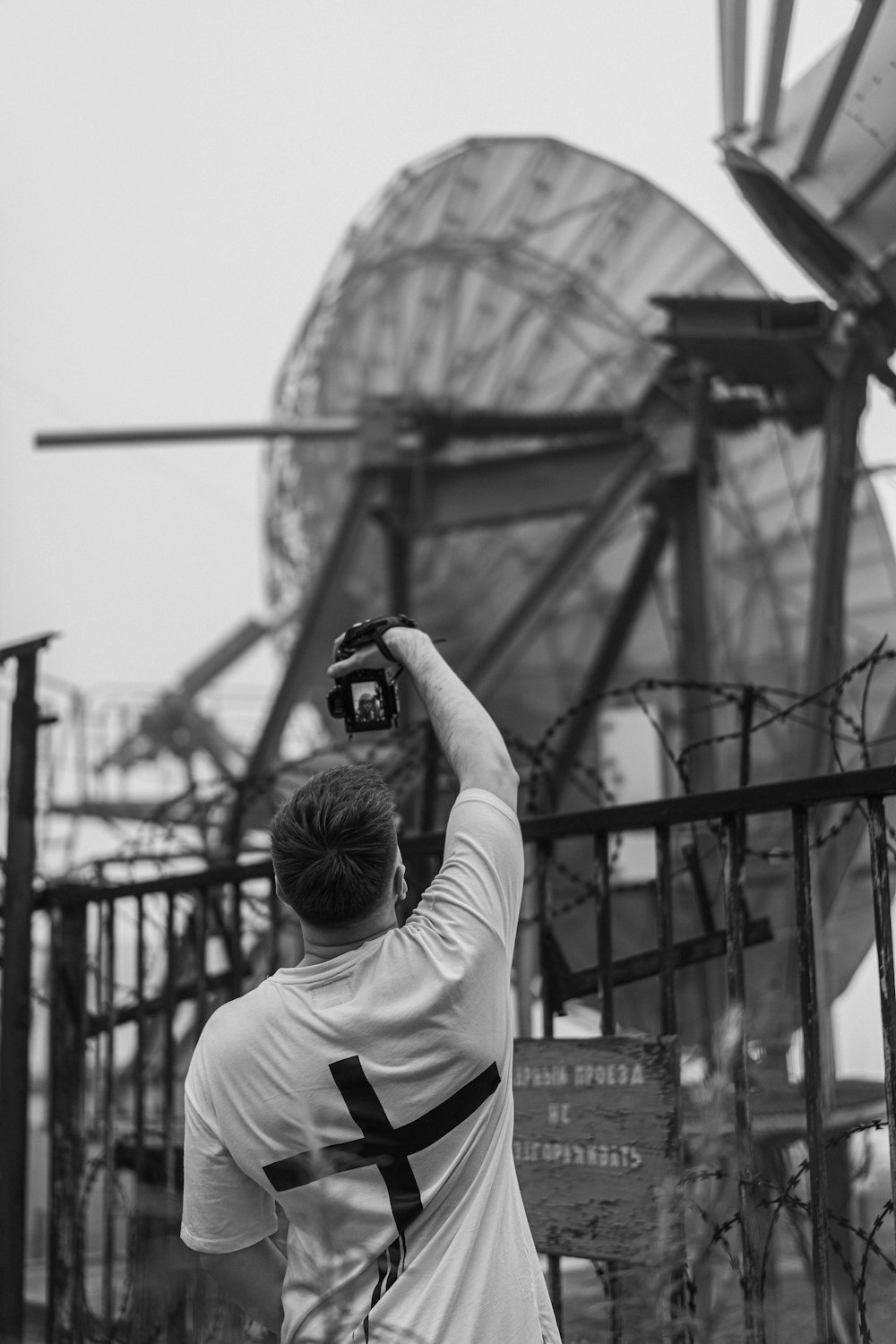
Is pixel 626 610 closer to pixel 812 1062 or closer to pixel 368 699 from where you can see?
pixel 812 1062

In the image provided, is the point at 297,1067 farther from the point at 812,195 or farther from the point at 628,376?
the point at 628,376

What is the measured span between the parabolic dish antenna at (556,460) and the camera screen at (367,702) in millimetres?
9345

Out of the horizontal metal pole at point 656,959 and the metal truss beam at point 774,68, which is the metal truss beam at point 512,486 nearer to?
the metal truss beam at point 774,68

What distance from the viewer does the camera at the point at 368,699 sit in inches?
124

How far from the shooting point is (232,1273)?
2576 millimetres

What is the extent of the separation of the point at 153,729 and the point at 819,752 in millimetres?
15099

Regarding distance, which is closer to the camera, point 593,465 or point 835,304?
point 835,304

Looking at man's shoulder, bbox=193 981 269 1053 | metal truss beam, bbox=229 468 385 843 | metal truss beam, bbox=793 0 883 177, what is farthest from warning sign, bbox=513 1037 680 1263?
metal truss beam, bbox=229 468 385 843

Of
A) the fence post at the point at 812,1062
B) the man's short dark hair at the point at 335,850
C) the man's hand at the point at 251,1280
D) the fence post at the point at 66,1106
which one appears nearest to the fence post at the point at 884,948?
the fence post at the point at 812,1062

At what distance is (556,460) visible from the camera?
49.0 feet

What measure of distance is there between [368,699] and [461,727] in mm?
494

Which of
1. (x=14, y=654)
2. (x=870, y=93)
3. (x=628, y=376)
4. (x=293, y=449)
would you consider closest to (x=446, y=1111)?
(x=14, y=654)

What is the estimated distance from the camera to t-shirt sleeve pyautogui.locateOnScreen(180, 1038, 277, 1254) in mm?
2537

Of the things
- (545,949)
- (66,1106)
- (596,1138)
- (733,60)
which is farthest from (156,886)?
(733,60)
